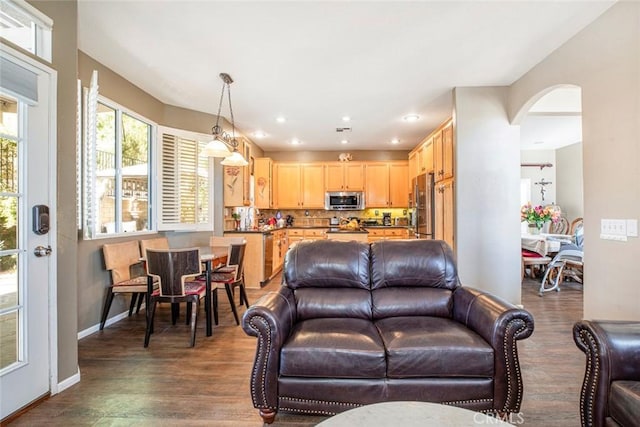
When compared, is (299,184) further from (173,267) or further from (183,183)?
(173,267)

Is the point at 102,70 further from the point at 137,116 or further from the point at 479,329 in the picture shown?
the point at 479,329

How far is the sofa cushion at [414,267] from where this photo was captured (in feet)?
7.41

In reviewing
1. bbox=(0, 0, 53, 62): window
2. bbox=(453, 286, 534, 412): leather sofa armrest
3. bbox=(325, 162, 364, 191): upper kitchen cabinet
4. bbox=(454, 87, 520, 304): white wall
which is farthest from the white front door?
bbox=(325, 162, 364, 191): upper kitchen cabinet

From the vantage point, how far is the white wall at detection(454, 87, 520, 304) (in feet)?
11.7

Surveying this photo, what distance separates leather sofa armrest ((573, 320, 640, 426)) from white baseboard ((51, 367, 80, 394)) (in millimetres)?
3036

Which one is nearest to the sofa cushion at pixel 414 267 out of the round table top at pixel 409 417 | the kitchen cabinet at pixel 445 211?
the round table top at pixel 409 417

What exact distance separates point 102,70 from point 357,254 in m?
3.25

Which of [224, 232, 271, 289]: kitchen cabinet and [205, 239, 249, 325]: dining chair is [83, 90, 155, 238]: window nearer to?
[205, 239, 249, 325]: dining chair

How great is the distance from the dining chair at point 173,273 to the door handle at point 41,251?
2.72 feet

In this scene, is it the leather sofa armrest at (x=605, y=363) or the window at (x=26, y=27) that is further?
the window at (x=26, y=27)

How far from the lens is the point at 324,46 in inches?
108

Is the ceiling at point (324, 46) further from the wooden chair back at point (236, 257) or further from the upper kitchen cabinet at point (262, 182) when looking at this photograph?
the upper kitchen cabinet at point (262, 182)

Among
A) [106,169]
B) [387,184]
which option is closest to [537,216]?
[387,184]

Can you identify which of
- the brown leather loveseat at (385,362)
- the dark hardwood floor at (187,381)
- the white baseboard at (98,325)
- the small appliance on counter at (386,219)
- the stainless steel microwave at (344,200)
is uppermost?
the stainless steel microwave at (344,200)
